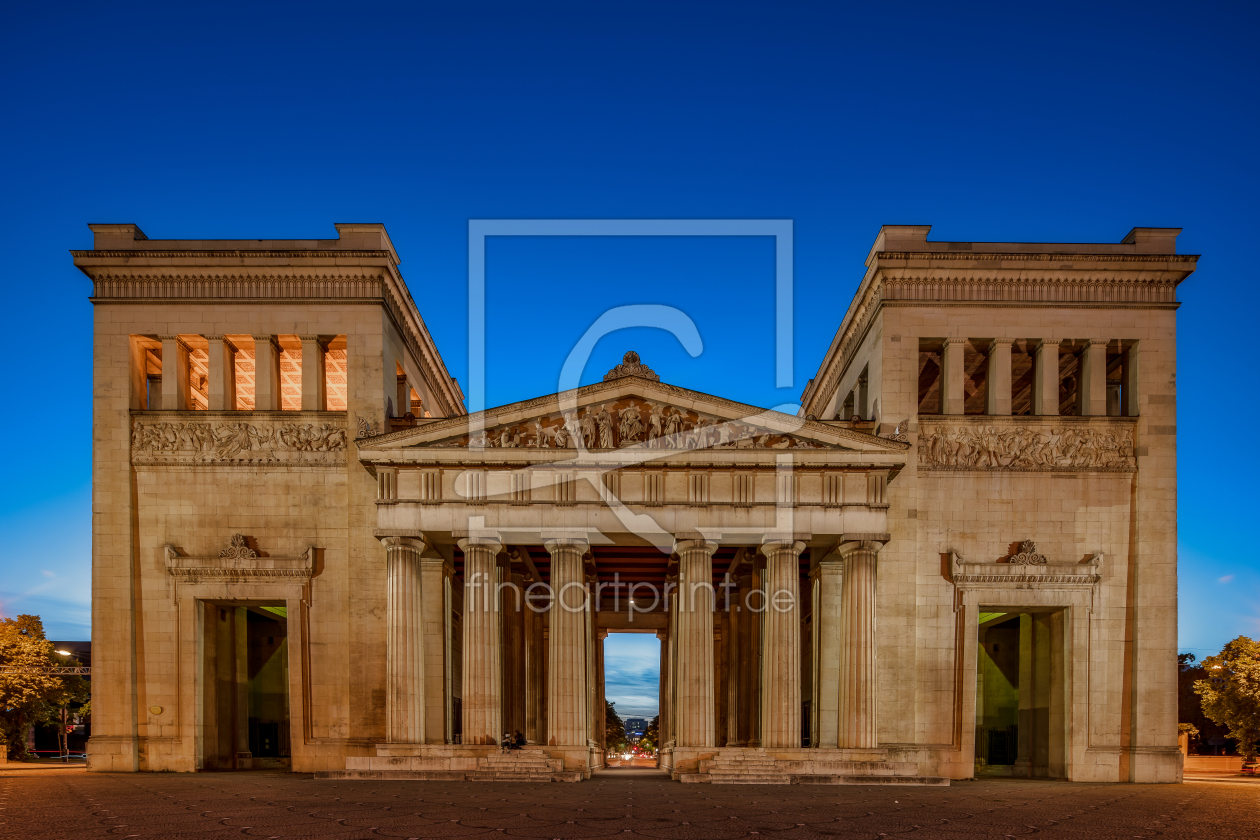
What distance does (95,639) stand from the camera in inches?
1626

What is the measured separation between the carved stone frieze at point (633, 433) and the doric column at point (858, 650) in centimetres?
484

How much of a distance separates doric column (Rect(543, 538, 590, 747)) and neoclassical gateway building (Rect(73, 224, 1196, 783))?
0.11m

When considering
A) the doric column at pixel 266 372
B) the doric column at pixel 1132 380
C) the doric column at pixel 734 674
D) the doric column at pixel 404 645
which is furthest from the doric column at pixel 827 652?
the doric column at pixel 266 372

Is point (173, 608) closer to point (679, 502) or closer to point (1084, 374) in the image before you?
point (679, 502)

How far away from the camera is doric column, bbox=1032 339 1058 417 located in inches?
1693

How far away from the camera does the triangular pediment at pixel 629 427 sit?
40.2 m

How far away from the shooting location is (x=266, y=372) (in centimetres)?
4350

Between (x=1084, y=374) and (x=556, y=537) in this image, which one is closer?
(x=556, y=537)

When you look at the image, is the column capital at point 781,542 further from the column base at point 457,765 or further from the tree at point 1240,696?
the tree at point 1240,696

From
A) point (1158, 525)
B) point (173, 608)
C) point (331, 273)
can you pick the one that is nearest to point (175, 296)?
point (331, 273)

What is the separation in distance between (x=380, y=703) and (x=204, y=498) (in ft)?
36.6

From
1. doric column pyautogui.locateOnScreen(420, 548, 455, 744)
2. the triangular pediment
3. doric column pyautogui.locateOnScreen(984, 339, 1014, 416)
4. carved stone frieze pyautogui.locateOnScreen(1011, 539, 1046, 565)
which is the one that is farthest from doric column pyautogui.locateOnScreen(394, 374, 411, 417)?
carved stone frieze pyautogui.locateOnScreen(1011, 539, 1046, 565)

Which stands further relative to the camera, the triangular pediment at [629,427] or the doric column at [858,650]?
the triangular pediment at [629,427]

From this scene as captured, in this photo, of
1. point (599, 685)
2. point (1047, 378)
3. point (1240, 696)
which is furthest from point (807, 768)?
point (1240, 696)
